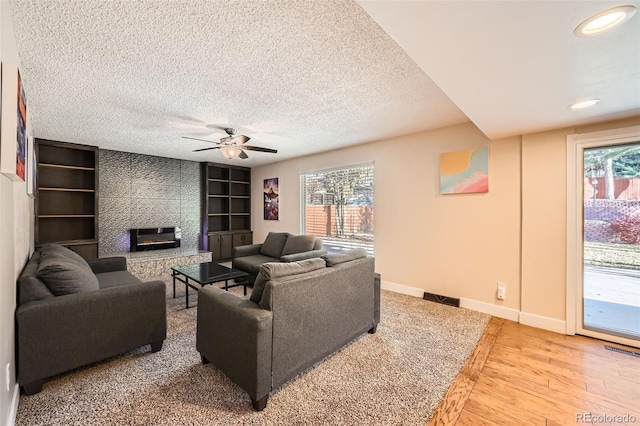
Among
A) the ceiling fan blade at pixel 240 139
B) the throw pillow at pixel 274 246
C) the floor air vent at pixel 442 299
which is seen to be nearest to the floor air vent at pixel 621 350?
the floor air vent at pixel 442 299

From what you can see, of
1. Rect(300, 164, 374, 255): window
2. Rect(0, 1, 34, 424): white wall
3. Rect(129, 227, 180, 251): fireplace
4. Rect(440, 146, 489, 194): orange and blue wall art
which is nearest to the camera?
Rect(0, 1, 34, 424): white wall

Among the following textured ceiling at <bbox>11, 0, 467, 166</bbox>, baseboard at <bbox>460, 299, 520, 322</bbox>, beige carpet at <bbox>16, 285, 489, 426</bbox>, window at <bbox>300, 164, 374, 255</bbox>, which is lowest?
beige carpet at <bbox>16, 285, 489, 426</bbox>

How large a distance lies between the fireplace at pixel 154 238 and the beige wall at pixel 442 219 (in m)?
4.08

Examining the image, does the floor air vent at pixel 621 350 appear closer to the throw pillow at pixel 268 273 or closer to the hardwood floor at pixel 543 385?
the hardwood floor at pixel 543 385

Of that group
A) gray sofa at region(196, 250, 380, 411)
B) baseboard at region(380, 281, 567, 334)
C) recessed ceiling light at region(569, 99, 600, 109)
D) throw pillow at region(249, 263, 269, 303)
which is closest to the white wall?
gray sofa at region(196, 250, 380, 411)

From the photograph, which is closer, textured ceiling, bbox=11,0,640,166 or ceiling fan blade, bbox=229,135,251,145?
textured ceiling, bbox=11,0,640,166

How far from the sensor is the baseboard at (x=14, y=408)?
1437mm

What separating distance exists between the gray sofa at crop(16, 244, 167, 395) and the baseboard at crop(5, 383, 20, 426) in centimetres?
6

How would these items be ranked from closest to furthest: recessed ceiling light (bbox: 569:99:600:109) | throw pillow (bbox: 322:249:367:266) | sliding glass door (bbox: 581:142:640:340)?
1. recessed ceiling light (bbox: 569:99:600:109)
2. throw pillow (bbox: 322:249:367:266)
3. sliding glass door (bbox: 581:142:640:340)

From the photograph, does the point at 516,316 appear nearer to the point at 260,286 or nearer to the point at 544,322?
the point at 544,322

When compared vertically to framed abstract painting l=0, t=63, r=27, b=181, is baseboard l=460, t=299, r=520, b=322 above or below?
below

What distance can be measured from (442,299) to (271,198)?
13.9ft

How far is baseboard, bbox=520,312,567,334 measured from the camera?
2781mm

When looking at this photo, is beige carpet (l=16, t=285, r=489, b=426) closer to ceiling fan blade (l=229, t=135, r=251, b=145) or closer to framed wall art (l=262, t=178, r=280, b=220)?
ceiling fan blade (l=229, t=135, r=251, b=145)
